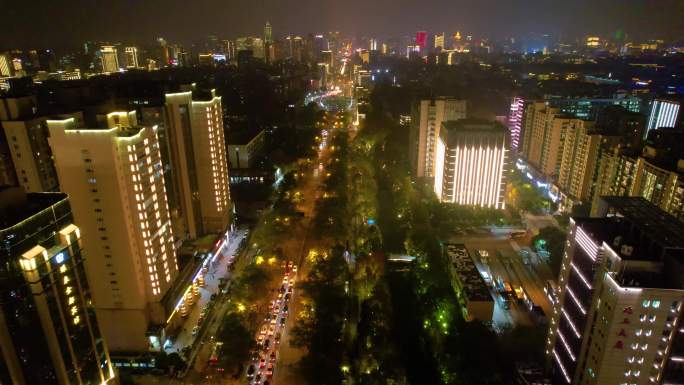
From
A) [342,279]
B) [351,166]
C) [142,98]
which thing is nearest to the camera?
[342,279]

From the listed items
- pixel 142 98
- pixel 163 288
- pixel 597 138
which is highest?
pixel 142 98

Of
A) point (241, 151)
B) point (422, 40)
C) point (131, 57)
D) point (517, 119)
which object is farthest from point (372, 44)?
point (241, 151)

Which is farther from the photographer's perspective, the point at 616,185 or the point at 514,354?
the point at 616,185

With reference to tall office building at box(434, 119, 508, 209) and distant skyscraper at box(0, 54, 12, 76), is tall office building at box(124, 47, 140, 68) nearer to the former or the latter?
distant skyscraper at box(0, 54, 12, 76)

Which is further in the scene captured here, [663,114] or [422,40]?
[422,40]

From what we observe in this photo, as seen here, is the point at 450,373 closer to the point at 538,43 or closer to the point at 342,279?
the point at 342,279

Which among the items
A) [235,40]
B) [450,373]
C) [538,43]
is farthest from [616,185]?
[538,43]

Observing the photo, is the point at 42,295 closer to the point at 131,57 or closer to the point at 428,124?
the point at 428,124
